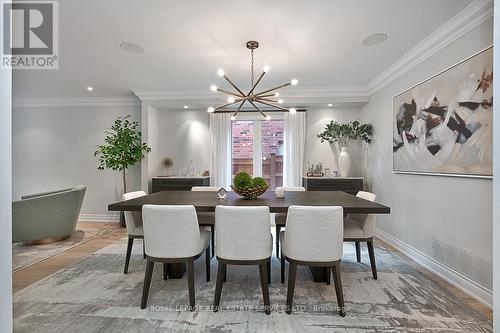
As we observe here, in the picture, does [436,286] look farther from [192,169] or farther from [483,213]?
[192,169]

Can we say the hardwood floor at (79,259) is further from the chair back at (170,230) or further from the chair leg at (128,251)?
the chair back at (170,230)

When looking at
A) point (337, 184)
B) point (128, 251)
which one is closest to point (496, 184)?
point (128, 251)

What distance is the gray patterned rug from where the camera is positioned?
5.86ft

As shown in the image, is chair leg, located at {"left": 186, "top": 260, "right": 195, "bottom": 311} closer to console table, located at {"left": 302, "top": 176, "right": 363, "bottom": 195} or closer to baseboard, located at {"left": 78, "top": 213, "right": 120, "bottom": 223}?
console table, located at {"left": 302, "top": 176, "right": 363, "bottom": 195}

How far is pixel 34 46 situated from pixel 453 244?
5.03 metres

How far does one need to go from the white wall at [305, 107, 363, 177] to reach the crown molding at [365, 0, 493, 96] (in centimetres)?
133

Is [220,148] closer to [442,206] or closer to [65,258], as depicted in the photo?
[65,258]

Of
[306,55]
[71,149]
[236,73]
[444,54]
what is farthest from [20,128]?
[444,54]

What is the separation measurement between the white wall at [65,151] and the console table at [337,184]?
3581 mm

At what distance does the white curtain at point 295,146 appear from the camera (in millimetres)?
4918

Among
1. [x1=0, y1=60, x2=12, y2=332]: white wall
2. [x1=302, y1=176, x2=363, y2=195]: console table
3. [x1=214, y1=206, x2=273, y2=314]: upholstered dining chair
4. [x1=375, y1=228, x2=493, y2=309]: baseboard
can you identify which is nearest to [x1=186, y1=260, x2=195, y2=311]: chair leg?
[x1=214, y1=206, x2=273, y2=314]: upholstered dining chair

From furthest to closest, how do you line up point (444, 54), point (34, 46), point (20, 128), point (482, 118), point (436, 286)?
point (20, 128) → point (34, 46) → point (444, 54) → point (436, 286) → point (482, 118)

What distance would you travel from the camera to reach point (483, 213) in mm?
2105

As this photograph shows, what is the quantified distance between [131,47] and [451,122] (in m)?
3.56
